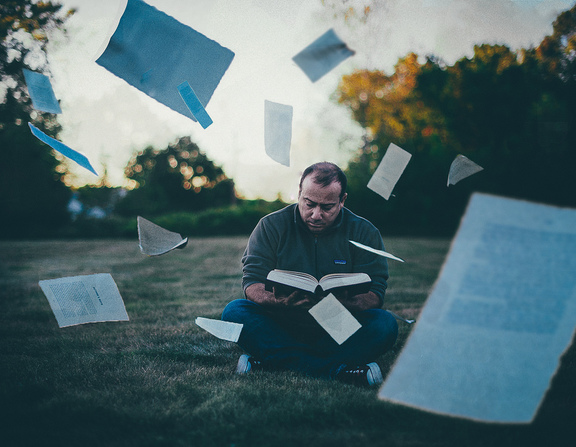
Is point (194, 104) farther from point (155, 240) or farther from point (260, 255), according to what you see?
point (260, 255)

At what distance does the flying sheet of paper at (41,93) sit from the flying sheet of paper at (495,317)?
5.67ft

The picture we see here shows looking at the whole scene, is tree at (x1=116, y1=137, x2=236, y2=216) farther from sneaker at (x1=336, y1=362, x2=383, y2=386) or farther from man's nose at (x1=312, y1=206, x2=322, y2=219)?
sneaker at (x1=336, y1=362, x2=383, y2=386)

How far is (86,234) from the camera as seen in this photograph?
544 inches

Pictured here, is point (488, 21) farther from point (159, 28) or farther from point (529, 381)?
point (529, 381)

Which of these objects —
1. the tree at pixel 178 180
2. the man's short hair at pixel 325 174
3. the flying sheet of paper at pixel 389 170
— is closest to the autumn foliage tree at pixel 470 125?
the flying sheet of paper at pixel 389 170

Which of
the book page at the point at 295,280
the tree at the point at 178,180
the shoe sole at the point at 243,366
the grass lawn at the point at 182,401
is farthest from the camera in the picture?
the tree at the point at 178,180

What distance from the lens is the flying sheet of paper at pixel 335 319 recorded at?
1618mm

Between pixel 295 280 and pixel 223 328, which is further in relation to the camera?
pixel 223 328

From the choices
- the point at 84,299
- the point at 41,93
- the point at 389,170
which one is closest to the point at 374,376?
the point at 389,170

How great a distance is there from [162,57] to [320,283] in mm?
1188

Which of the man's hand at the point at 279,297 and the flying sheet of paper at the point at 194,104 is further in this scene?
the flying sheet of paper at the point at 194,104

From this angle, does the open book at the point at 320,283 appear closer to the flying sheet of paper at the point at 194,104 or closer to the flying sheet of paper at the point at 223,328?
the flying sheet of paper at the point at 223,328

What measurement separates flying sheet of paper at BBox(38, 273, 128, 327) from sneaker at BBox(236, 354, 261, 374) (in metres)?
0.52

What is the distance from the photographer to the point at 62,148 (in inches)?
71.4
